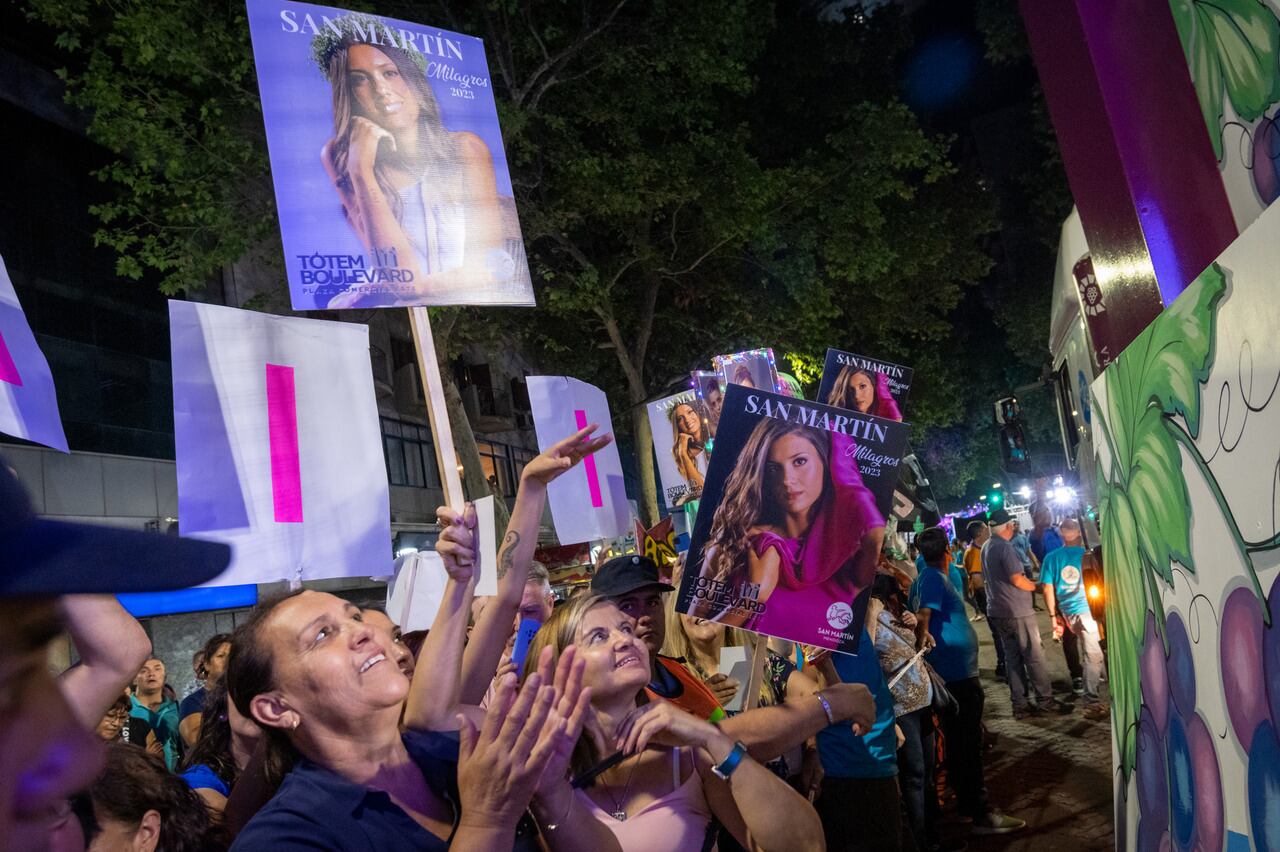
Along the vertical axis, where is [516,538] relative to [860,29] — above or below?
below

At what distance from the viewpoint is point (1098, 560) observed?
29.5 ft

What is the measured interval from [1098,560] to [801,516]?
6.46 metres

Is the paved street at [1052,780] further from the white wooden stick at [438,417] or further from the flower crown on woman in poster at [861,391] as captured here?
the white wooden stick at [438,417]

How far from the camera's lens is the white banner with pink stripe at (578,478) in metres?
8.88

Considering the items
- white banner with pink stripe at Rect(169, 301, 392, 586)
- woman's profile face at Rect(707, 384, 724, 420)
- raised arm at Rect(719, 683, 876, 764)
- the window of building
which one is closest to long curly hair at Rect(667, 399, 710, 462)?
woman's profile face at Rect(707, 384, 724, 420)

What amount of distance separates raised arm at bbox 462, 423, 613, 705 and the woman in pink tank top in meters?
0.32

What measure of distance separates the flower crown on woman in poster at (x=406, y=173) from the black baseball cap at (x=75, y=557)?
3169 mm

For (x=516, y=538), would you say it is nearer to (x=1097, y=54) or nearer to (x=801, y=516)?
(x=801, y=516)

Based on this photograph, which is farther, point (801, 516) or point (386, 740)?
point (801, 516)

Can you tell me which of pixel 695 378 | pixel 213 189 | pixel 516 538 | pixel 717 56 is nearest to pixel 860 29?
pixel 717 56

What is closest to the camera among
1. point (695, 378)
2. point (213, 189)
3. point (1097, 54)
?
point (1097, 54)

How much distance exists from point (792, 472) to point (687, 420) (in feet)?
28.3

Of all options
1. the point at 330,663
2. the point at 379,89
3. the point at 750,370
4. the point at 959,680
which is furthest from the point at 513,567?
the point at 750,370

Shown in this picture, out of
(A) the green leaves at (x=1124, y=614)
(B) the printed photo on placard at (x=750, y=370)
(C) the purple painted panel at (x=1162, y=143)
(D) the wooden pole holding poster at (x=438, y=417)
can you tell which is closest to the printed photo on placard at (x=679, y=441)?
(B) the printed photo on placard at (x=750, y=370)
